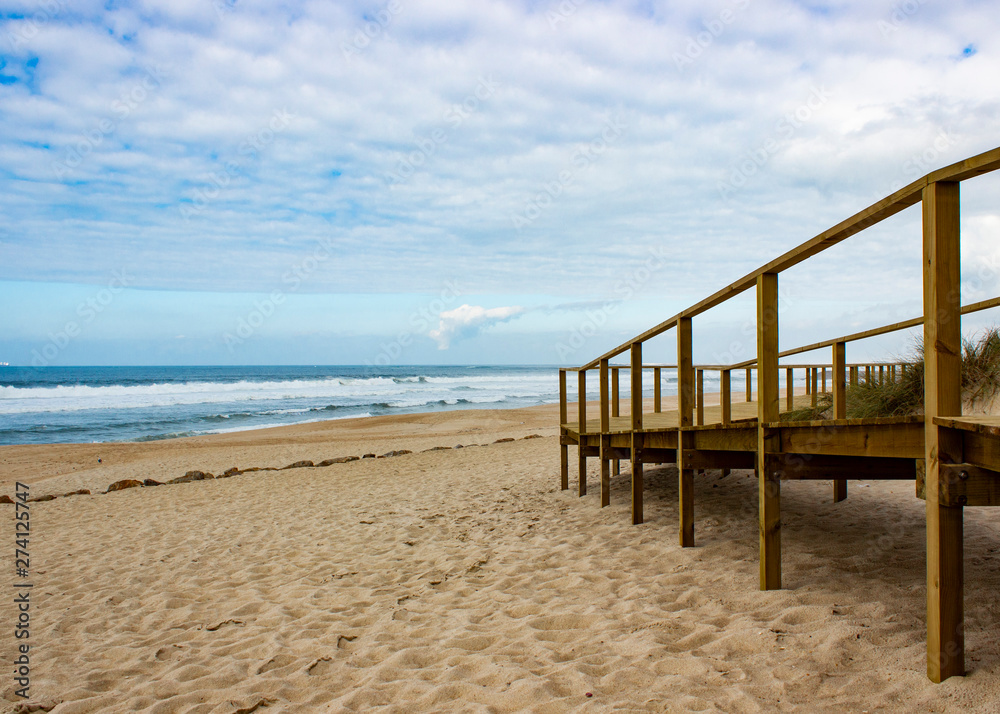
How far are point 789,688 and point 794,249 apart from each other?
2055mm

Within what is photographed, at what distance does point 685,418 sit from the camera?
471 cm

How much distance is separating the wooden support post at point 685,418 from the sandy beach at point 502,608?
192 millimetres

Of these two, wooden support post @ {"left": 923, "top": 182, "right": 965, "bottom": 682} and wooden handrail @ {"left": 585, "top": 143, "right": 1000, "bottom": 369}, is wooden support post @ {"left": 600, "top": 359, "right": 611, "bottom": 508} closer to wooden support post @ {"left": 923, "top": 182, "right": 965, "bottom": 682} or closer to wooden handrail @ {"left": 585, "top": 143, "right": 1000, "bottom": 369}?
wooden handrail @ {"left": 585, "top": 143, "right": 1000, "bottom": 369}

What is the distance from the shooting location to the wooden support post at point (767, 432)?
11.4 ft

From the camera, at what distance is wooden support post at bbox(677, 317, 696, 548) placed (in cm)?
452

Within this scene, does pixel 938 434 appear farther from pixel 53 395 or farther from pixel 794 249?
pixel 53 395

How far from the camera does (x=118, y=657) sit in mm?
3607

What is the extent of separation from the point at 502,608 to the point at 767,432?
198 centimetres

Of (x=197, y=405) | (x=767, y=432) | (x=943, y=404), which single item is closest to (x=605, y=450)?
(x=767, y=432)

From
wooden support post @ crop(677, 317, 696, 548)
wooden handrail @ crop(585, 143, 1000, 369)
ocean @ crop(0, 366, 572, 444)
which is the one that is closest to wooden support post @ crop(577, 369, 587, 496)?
wooden support post @ crop(677, 317, 696, 548)

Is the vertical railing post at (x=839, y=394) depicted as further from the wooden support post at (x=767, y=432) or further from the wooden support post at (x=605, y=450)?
the wooden support post at (x=767, y=432)

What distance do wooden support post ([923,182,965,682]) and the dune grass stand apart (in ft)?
14.9

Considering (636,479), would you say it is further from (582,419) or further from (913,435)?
(913,435)

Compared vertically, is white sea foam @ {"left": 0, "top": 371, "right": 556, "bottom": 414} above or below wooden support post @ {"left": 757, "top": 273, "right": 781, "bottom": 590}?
below
